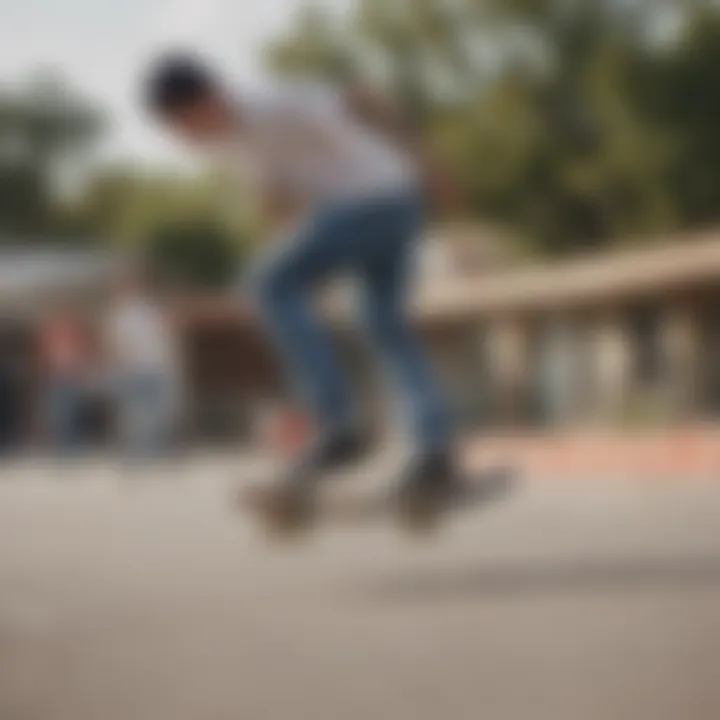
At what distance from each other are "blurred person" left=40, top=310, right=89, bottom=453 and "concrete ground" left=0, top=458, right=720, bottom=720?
1.8 inches

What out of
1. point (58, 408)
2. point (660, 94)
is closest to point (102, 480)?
point (58, 408)

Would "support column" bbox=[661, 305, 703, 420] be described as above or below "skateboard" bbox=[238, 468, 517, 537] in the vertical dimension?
above

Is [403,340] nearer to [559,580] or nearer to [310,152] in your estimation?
[310,152]

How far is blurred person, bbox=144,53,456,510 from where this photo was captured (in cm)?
148

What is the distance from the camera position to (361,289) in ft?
4.97

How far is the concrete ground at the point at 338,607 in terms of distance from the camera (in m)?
1.48

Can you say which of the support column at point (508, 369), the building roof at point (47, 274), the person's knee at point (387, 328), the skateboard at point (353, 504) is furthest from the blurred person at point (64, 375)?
the support column at point (508, 369)

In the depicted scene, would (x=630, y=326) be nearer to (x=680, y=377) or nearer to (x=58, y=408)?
(x=680, y=377)

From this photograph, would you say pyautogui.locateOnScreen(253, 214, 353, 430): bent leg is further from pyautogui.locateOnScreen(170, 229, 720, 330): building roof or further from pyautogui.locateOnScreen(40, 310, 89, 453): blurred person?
pyautogui.locateOnScreen(40, 310, 89, 453): blurred person

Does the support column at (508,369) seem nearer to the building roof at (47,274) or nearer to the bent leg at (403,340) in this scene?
the bent leg at (403,340)

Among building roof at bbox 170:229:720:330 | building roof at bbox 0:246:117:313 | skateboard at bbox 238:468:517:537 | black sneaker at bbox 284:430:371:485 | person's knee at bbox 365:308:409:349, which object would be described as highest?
building roof at bbox 0:246:117:313

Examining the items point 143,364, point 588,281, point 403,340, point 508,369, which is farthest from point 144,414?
point 588,281

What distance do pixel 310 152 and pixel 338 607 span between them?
0.50 meters

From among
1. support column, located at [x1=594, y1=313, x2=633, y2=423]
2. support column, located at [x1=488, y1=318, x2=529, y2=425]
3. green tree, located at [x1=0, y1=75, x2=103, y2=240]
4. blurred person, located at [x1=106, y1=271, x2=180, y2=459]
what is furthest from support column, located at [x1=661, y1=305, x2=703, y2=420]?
green tree, located at [x1=0, y1=75, x2=103, y2=240]
